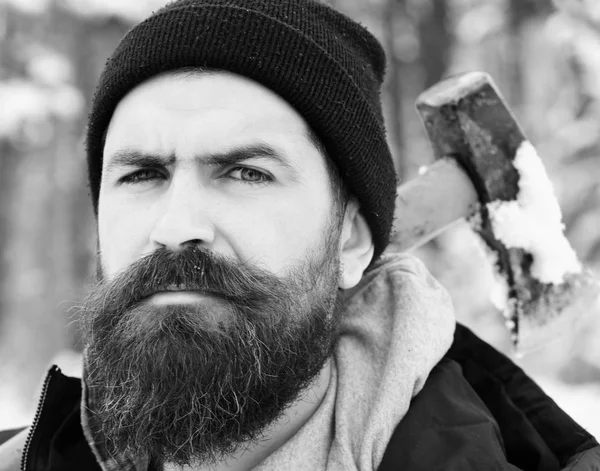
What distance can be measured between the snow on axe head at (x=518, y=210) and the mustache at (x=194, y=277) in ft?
3.22

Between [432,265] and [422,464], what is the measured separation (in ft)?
24.2

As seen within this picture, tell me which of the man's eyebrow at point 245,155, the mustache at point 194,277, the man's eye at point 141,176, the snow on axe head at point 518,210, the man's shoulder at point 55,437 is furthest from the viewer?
the snow on axe head at point 518,210

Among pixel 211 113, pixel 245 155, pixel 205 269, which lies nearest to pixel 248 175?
pixel 245 155

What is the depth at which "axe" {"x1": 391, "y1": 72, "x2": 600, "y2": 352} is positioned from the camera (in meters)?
2.18

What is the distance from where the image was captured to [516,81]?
11383 millimetres

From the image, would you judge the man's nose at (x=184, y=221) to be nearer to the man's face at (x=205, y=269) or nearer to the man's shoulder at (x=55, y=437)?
the man's face at (x=205, y=269)

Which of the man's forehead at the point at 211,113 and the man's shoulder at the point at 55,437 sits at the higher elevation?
the man's forehead at the point at 211,113

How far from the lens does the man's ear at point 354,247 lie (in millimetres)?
2053

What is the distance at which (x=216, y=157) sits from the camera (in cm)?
172

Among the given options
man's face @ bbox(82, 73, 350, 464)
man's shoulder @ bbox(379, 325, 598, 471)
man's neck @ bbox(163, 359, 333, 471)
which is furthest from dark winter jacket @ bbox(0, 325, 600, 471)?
man's neck @ bbox(163, 359, 333, 471)

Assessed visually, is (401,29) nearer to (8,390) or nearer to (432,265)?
(432,265)

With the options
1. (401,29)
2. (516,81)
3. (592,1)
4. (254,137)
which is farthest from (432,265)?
(254,137)

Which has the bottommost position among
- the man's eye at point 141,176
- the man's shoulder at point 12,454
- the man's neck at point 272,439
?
the man's neck at point 272,439

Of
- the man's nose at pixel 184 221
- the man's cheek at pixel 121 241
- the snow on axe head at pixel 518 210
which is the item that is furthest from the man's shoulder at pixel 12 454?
the snow on axe head at pixel 518 210
